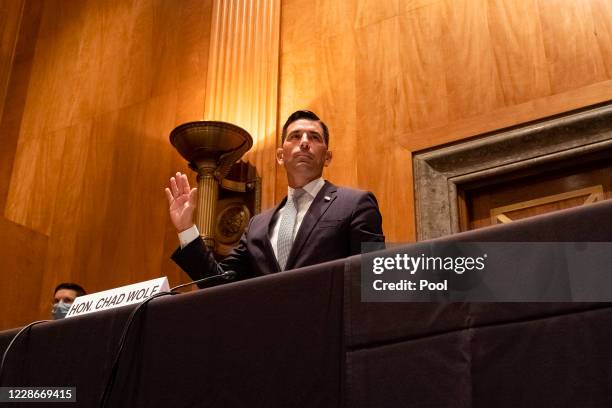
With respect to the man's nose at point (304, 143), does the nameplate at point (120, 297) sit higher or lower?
lower

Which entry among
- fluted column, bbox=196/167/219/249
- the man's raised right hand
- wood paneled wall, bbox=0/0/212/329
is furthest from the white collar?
wood paneled wall, bbox=0/0/212/329

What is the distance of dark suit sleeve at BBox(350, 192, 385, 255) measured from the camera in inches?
87.2

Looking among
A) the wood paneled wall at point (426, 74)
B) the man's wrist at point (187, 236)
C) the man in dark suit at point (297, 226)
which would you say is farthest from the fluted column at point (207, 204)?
the man's wrist at point (187, 236)

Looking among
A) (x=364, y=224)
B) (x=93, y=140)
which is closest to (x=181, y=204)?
(x=364, y=224)

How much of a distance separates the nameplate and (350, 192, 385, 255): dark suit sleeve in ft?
1.93

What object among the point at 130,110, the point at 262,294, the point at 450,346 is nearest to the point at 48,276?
the point at 130,110

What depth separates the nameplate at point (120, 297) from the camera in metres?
1.92

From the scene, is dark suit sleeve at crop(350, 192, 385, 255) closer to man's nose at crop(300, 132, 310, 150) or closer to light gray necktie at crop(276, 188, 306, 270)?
light gray necktie at crop(276, 188, 306, 270)

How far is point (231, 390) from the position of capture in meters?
1.57

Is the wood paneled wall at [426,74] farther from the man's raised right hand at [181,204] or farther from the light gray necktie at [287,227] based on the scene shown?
the man's raised right hand at [181,204]

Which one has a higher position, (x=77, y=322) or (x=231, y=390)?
(x=77, y=322)

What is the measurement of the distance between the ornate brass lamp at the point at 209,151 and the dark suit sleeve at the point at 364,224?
5.97 ft

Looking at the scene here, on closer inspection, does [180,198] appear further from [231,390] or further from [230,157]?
[230,157]

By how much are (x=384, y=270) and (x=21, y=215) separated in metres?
4.16
